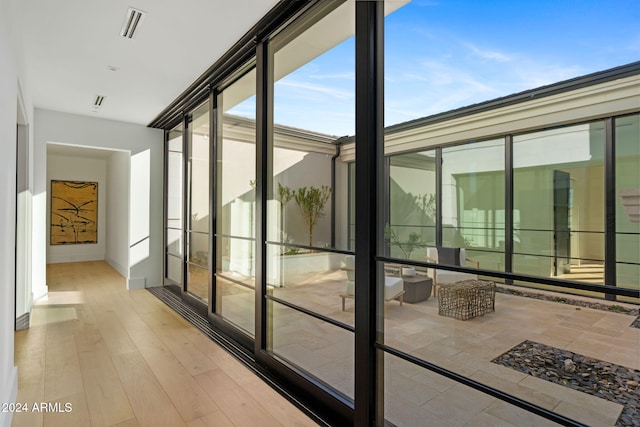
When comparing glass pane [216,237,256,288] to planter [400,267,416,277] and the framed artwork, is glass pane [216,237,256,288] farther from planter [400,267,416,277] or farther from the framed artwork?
the framed artwork

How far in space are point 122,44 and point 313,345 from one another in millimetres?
2772

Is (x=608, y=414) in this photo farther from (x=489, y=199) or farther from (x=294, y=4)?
(x=294, y=4)

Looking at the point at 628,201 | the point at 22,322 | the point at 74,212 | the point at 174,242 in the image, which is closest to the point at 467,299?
the point at 628,201

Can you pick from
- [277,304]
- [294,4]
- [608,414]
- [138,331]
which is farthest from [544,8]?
[138,331]

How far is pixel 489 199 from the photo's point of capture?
122 cm

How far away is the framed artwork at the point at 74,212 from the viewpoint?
25.6 ft

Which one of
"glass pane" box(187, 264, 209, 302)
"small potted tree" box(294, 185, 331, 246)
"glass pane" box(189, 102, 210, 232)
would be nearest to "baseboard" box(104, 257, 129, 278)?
"glass pane" box(187, 264, 209, 302)

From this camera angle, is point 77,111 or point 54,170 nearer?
point 77,111

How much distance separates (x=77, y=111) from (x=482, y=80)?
5236mm

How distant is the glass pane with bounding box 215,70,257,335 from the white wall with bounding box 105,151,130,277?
116 inches

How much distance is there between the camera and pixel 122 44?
2.81m

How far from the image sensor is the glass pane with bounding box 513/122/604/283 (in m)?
0.96

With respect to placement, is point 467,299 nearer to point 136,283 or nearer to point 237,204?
point 237,204

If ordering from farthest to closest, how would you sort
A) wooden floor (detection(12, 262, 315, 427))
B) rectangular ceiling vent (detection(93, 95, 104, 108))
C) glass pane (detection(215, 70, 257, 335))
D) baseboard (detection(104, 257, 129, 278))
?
1. baseboard (detection(104, 257, 129, 278))
2. rectangular ceiling vent (detection(93, 95, 104, 108))
3. glass pane (detection(215, 70, 257, 335))
4. wooden floor (detection(12, 262, 315, 427))
